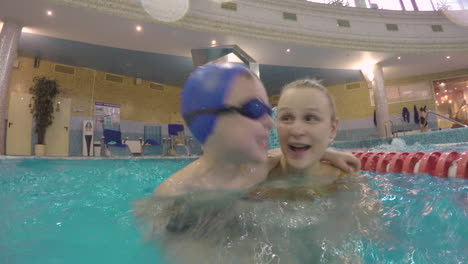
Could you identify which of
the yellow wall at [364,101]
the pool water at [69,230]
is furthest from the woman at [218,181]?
the yellow wall at [364,101]

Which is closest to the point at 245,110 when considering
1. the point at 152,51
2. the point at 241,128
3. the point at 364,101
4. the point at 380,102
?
the point at 241,128

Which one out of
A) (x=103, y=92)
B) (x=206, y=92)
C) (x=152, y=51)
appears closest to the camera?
(x=206, y=92)

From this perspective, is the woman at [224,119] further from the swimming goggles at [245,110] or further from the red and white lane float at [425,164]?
the red and white lane float at [425,164]

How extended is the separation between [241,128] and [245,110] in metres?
0.06

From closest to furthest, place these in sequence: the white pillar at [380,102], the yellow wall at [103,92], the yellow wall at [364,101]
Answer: the yellow wall at [103,92], the white pillar at [380,102], the yellow wall at [364,101]

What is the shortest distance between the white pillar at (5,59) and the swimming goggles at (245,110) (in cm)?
681

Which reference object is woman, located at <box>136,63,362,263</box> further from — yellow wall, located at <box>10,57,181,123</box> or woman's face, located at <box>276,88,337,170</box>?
yellow wall, located at <box>10,57,181,123</box>

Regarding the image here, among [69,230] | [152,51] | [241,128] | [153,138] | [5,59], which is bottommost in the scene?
[69,230]

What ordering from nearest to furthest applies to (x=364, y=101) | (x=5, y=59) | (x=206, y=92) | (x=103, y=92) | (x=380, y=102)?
1. (x=206, y=92)
2. (x=5, y=59)
3. (x=380, y=102)
4. (x=103, y=92)
5. (x=364, y=101)

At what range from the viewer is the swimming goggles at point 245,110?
0.85m

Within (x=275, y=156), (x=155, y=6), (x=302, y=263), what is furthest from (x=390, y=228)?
(x=155, y=6)

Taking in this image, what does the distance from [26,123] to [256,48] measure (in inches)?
315

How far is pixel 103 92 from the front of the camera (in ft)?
34.3

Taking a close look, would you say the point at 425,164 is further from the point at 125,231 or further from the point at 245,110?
the point at 125,231
